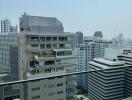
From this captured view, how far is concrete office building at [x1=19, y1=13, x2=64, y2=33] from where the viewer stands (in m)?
11.9

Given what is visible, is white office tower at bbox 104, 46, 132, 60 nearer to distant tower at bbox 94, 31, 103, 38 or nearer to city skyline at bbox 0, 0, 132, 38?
city skyline at bbox 0, 0, 132, 38

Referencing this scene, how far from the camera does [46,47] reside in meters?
11.2

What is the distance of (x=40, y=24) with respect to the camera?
498 inches

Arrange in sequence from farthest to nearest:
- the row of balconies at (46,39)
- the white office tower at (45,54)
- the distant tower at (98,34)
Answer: the distant tower at (98,34) < the row of balconies at (46,39) < the white office tower at (45,54)

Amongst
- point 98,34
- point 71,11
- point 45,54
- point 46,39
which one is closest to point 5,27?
point 71,11

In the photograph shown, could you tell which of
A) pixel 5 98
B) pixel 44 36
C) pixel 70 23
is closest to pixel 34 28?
pixel 44 36

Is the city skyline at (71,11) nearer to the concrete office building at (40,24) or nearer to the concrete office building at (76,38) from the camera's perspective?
the concrete office building at (40,24)

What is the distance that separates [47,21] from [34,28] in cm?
130

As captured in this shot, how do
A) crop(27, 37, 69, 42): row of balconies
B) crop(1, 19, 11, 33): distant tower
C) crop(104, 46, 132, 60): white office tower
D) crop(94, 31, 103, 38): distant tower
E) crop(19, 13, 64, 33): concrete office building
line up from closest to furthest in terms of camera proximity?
crop(27, 37, 69, 42): row of balconies
crop(19, 13, 64, 33): concrete office building
crop(104, 46, 132, 60): white office tower
crop(1, 19, 11, 33): distant tower
crop(94, 31, 103, 38): distant tower

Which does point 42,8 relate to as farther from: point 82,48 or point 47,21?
point 82,48

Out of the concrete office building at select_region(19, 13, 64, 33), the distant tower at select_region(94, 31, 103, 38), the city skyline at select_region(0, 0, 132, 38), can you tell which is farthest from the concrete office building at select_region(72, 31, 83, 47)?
the distant tower at select_region(94, 31, 103, 38)

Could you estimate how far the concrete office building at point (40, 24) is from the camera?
11.9 metres

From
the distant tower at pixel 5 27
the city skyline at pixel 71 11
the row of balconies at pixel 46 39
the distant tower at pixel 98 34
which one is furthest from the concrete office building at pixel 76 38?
the distant tower at pixel 5 27

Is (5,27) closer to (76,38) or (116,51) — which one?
(76,38)
